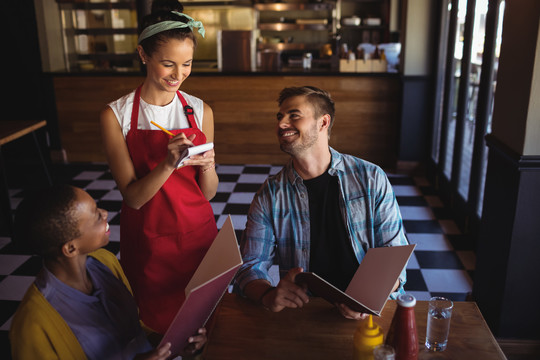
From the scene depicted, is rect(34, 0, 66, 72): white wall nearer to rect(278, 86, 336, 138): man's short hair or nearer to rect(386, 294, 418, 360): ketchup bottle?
rect(278, 86, 336, 138): man's short hair

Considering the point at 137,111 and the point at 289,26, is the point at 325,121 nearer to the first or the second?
the point at 137,111

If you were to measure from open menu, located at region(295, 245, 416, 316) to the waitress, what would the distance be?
616 mm

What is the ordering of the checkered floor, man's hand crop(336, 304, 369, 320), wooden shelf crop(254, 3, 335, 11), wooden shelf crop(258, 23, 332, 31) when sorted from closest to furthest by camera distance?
man's hand crop(336, 304, 369, 320) → the checkered floor → wooden shelf crop(254, 3, 335, 11) → wooden shelf crop(258, 23, 332, 31)

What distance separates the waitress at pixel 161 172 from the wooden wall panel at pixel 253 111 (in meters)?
3.60

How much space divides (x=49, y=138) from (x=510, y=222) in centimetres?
520

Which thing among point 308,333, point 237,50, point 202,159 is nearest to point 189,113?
point 202,159

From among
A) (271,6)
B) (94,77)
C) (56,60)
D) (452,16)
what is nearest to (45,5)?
(56,60)

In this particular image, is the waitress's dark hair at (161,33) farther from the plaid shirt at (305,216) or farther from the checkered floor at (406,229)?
the checkered floor at (406,229)

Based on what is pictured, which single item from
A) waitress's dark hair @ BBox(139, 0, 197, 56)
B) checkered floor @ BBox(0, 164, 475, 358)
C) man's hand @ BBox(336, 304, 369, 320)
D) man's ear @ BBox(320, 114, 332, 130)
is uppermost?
waitress's dark hair @ BBox(139, 0, 197, 56)

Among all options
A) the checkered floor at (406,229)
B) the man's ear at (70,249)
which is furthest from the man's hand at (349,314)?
the checkered floor at (406,229)

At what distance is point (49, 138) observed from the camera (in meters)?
5.83

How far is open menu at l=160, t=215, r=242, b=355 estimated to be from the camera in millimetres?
1210

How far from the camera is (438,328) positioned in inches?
53.7

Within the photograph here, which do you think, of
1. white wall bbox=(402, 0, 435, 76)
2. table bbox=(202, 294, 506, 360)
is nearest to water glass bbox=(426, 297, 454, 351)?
table bbox=(202, 294, 506, 360)
